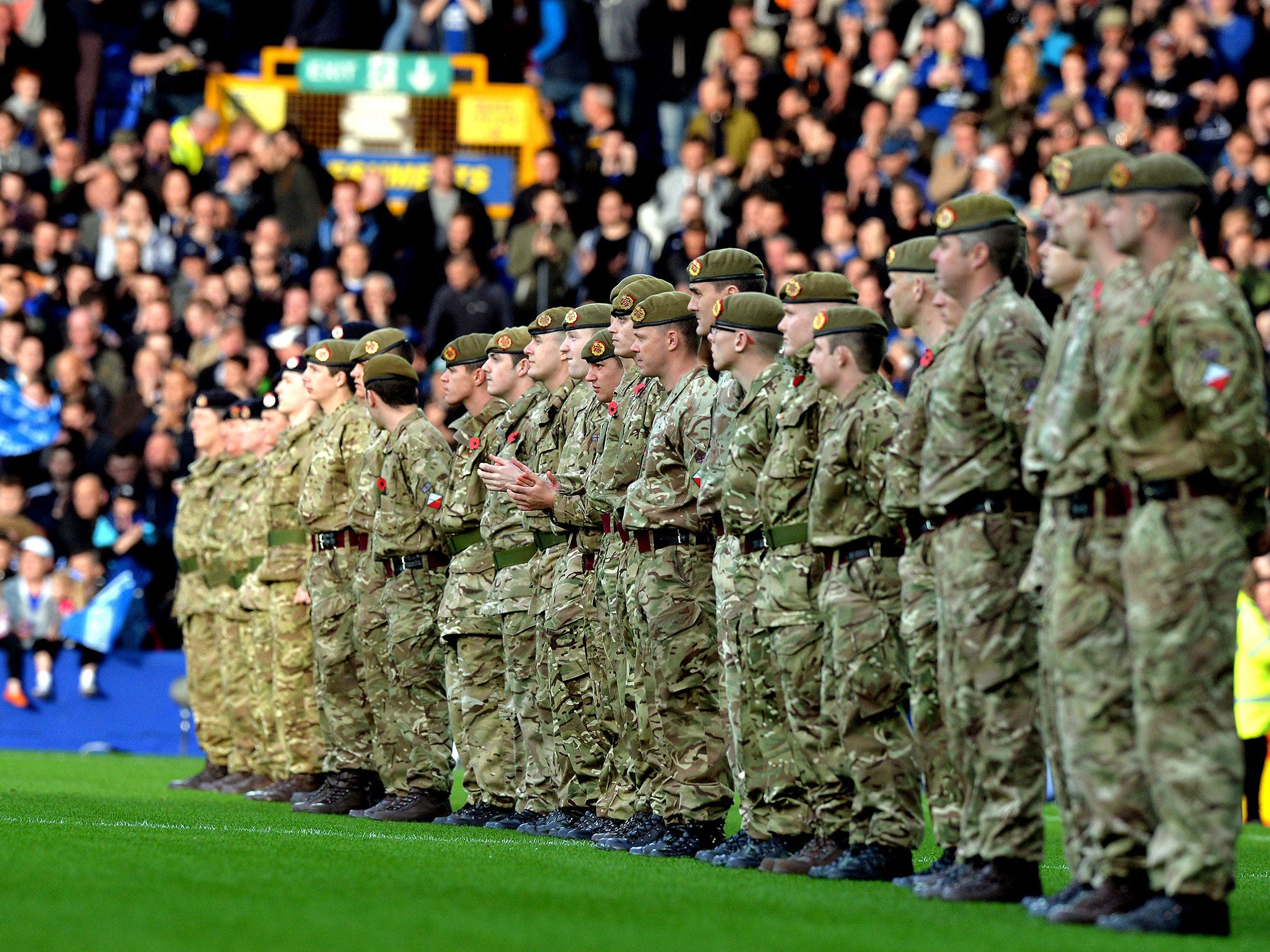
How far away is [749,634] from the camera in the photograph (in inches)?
324

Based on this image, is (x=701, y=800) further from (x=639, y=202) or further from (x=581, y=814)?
(x=639, y=202)

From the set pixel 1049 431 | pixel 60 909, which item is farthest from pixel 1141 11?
pixel 60 909

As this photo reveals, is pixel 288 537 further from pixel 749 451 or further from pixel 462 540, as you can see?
pixel 749 451

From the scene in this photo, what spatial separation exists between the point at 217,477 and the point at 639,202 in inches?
256

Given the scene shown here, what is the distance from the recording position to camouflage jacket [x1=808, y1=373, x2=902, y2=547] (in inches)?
307

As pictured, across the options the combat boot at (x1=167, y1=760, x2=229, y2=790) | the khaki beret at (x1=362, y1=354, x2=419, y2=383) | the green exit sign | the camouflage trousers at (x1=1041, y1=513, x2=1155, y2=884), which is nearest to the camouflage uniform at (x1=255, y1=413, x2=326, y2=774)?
the khaki beret at (x1=362, y1=354, x2=419, y2=383)

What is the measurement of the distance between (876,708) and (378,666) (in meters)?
4.21

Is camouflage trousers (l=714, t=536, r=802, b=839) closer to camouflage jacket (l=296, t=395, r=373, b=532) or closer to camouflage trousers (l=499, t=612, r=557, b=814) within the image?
camouflage trousers (l=499, t=612, r=557, b=814)

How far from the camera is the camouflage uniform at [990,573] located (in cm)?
688

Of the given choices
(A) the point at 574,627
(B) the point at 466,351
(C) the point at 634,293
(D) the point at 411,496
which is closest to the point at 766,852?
(A) the point at 574,627

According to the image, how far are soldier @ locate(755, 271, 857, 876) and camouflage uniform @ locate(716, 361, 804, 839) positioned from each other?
0.19 ft

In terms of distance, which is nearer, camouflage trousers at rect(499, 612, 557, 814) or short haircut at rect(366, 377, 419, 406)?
camouflage trousers at rect(499, 612, 557, 814)

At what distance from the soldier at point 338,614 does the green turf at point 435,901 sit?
1779 mm

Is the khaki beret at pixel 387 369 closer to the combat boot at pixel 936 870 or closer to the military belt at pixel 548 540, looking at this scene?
the military belt at pixel 548 540
